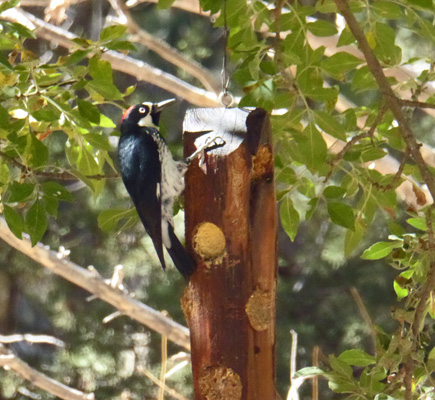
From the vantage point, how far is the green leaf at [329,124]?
1.09m

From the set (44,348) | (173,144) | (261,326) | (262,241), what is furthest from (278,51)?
(44,348)

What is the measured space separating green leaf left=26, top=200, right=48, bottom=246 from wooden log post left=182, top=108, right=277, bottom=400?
26 cm

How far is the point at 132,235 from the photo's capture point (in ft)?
10.1

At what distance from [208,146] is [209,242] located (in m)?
0.14

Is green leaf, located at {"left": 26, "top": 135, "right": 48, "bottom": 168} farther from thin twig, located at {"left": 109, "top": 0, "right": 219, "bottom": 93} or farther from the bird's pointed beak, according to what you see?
thin twig, located at {"left": 109, "top": 0, "right": 219, "bottom": 93}

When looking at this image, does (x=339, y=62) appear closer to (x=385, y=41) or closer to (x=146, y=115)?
(x=385, y=41)

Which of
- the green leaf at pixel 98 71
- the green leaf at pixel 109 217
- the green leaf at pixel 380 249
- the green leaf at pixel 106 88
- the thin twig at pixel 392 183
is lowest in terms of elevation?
the green leaf at pixel 380 249

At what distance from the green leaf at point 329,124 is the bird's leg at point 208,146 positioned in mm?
173

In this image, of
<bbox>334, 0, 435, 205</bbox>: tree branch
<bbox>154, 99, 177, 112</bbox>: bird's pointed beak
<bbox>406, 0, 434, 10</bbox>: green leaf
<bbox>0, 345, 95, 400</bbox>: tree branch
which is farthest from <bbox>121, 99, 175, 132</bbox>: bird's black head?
<bbox>0, 345, 95, 400</bbox>: tree branch

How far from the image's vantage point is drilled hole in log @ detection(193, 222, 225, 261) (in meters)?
1.00

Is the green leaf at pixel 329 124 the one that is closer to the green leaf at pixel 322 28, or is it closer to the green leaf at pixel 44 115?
the green leaf at pixel 322 28

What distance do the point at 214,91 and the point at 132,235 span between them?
1.07m

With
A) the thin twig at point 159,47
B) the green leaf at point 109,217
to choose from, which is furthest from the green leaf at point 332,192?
the thin twig at point 159,47

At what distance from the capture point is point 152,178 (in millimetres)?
1202
